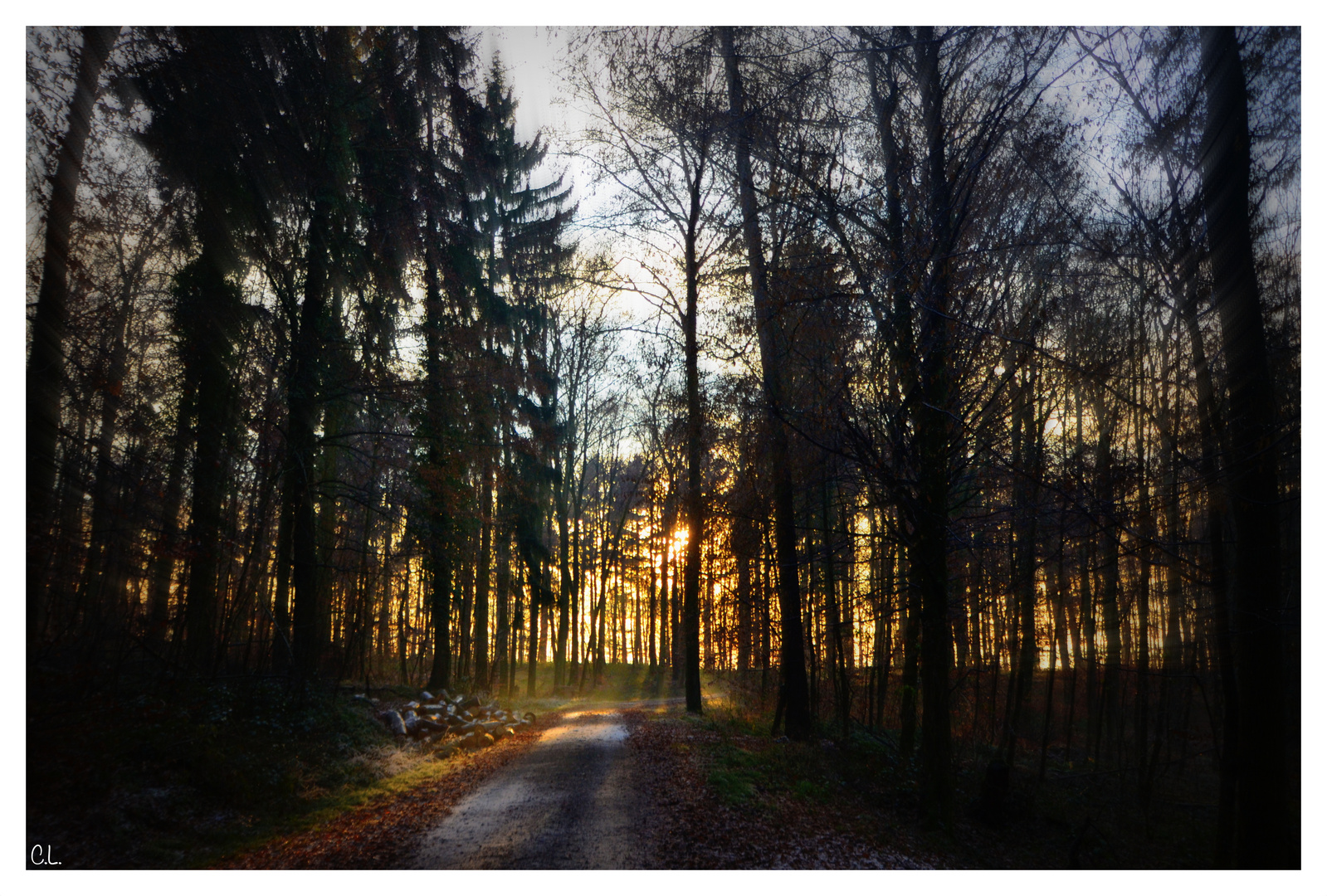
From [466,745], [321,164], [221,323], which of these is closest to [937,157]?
[321,164]

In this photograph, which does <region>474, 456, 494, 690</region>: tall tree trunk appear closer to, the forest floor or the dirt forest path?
the forest floor

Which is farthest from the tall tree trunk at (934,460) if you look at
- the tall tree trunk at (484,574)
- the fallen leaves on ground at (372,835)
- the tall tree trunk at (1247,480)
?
the tall tree trunk at (484,574)

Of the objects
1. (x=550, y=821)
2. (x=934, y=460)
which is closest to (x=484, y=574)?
(x=550, y=821)

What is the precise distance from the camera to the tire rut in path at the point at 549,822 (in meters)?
3.95

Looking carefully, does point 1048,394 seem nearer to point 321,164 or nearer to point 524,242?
point 321,164

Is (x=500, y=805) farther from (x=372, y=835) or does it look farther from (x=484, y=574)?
(x=484, y=574)

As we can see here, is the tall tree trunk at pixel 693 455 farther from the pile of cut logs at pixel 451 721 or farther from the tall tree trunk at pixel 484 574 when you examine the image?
the pile of cut logs at pixel 451 721

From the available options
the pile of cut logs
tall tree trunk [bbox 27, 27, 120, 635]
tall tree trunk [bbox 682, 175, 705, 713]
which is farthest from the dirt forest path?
tall tree trunk [bbox 27, 27, 120, 635]

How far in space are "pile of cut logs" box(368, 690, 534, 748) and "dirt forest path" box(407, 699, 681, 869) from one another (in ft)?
5.91

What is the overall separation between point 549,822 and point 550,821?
0.03 meters

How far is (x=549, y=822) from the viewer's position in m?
4.49

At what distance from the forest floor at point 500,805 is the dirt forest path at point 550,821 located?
0.02 m

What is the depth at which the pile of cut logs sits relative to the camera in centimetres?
779

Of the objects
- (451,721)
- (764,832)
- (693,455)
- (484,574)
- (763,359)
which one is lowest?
(451,721)
